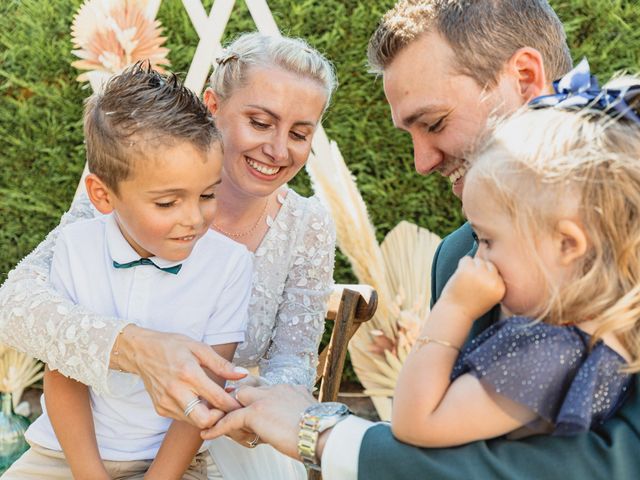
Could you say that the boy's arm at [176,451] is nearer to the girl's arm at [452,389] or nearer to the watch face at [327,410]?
the watch face at [327,410]

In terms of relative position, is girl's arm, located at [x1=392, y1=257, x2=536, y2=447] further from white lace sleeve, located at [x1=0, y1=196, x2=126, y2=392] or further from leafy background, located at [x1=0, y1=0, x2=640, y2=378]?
leafy background, located at [x1=0, y1=0, x2=640, y2=378]

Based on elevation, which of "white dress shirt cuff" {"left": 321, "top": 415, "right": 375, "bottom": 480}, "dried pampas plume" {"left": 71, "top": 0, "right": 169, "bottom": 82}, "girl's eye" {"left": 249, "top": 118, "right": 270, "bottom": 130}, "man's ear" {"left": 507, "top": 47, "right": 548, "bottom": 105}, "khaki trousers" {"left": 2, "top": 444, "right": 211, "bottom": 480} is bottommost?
"khaki trousers" {"left": 2, "top": 444, "right": 211, "bottom": 480}

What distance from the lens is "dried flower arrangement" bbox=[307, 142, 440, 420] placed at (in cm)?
462

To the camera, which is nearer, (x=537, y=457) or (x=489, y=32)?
(x=537, y=457)

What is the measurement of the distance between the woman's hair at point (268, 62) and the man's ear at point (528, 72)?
683mm

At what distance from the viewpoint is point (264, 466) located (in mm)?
2826

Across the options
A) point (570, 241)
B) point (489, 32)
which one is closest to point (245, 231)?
point (489, 32)

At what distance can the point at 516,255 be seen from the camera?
1.77 meters

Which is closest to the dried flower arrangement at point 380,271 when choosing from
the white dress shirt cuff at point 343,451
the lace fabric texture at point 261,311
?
the lace fabric texture at point 261,311

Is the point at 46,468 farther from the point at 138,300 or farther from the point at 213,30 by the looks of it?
the point at 213,30

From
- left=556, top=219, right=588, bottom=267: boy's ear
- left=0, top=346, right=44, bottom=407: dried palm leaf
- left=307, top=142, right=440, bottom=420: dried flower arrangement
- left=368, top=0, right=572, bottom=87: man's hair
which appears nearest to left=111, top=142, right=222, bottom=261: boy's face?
left=368, top=0, right=572, bottom=87: man's hair

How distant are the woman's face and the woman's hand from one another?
0.78 metres

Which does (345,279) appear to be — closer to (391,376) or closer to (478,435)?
(391,376)

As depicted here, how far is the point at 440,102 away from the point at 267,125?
62cm
